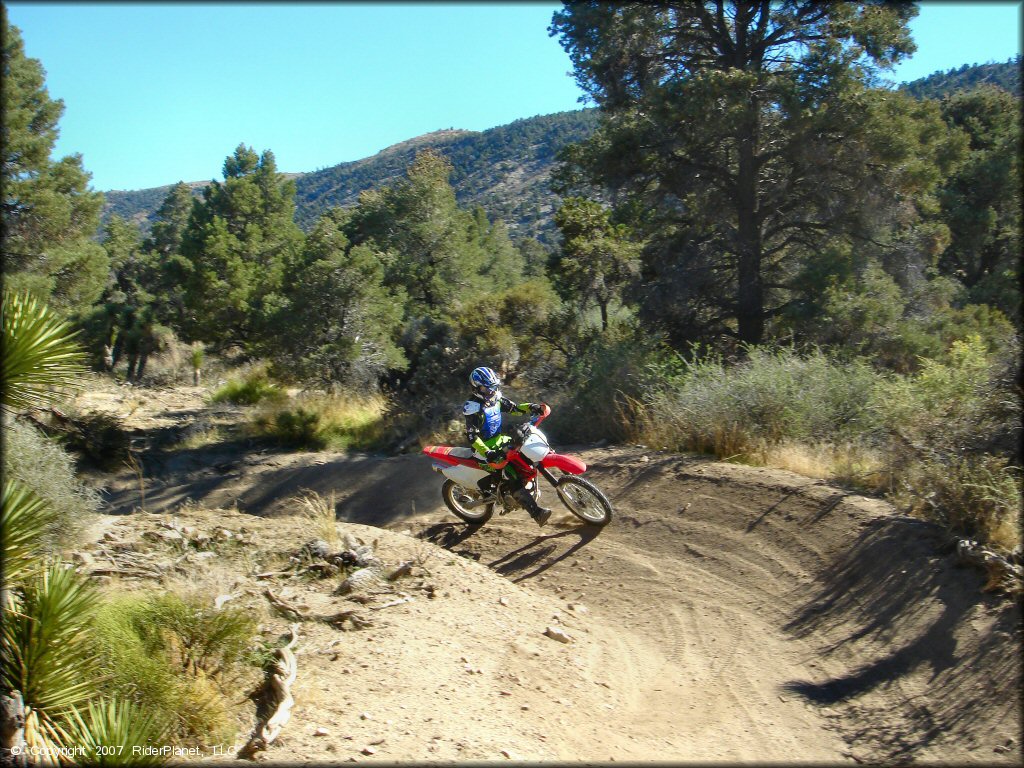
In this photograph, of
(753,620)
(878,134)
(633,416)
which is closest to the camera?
(753,620)

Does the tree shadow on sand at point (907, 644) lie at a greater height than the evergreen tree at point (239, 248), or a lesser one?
lesser

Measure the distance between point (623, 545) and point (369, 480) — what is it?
246 inches

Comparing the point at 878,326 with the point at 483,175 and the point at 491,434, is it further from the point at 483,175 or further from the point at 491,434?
the point at 483,175

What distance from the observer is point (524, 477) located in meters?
9.97

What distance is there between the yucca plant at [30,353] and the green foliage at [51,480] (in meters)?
3.28

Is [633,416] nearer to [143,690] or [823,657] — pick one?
[823,657]

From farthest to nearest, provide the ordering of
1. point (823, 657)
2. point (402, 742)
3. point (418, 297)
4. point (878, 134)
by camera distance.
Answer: point (418, 297) → point (878, 134) → point (823, 657) → point (402, 742)

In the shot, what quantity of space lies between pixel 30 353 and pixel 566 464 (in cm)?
624

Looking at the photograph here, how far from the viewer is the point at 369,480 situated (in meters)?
14.6

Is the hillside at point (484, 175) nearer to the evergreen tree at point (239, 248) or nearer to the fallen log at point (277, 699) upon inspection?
the evergreen tree at point (239, 248)

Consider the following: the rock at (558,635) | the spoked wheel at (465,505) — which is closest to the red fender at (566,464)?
the spoked wheel at (465,505)

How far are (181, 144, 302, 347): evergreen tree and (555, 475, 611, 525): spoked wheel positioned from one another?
14727 millimetres

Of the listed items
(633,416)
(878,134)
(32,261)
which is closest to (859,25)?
(878,134)

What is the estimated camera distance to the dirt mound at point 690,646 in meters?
5.45
